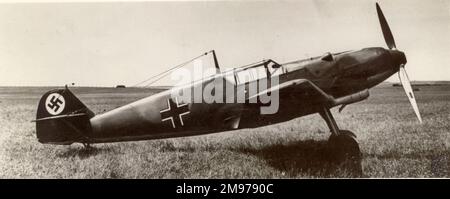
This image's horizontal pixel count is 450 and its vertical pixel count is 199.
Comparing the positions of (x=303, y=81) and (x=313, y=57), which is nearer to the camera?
(x=303, y=81)

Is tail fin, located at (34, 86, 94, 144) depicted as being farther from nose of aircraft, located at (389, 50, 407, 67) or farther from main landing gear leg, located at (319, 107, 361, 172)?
nose of aircraft, located at (389, 50, 407, 67)

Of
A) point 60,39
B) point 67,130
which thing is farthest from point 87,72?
point 67,130

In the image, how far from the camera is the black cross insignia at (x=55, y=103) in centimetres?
514

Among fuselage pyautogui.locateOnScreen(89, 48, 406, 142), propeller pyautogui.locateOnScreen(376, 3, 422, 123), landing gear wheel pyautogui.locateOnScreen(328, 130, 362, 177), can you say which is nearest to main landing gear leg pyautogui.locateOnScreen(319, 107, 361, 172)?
landing gear wheel pyautogui.locateOnScreen(328, 130, 362, 177)

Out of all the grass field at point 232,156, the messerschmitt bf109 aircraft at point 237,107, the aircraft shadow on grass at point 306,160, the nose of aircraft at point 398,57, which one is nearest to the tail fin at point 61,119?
the messerschmitt bf109 aircraft at point 237,107

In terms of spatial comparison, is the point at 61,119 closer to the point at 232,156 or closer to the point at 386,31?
the point at 232,156

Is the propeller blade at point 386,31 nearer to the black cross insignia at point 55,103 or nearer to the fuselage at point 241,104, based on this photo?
the fuselage at point 241,104

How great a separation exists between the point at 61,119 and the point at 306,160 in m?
3.27

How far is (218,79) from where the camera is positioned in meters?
5.14

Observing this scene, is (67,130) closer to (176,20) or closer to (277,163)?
(176,20)

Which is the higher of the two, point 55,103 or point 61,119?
point 55,103

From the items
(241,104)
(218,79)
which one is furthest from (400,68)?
(218,79)

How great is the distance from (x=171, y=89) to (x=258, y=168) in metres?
1.57

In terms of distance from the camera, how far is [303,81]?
4.44m
